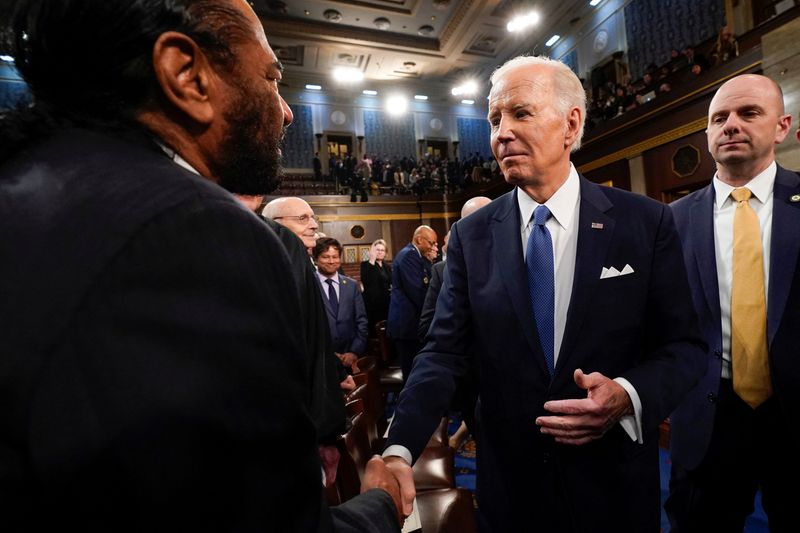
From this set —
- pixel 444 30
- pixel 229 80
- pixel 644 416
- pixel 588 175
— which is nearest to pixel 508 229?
pixel 644 416

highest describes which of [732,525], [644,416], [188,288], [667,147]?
[667,147]

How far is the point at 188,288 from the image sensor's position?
41 centimetres

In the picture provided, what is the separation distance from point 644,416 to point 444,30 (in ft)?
53.0

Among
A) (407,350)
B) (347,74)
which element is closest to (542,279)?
(407,350)

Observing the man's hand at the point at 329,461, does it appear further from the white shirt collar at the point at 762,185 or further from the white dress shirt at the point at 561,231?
the white shirt collar at the point at 762,185

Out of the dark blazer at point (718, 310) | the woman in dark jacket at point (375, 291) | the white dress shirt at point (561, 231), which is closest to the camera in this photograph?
the white dress shirt at point (561, 231)

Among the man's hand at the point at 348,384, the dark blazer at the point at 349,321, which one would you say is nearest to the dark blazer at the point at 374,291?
the dark blazer at the point at 349,321

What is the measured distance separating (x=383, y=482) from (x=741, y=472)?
4.75 ft

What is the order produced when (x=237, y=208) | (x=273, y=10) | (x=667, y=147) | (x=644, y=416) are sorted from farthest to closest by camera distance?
(x=273, y=10) < (x=667, y=147) < (x=644, y=416) < (x=237, y=208)

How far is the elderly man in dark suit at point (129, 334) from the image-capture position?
37 centimetres

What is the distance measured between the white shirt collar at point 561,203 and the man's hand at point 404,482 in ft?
2.61

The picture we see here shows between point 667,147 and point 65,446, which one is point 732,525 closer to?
point 65,446

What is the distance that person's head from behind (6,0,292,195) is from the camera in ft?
1.79

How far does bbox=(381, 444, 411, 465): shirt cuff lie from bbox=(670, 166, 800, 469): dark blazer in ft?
3.43
